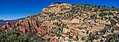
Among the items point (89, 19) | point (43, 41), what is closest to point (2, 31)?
point (43, 41)

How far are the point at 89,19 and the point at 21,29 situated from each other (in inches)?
825

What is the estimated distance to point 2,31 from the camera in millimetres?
123750

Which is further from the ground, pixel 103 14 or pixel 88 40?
Answer: pixel 103 14

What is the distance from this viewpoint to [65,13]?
433 feet

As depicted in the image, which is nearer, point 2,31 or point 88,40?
point 88,40

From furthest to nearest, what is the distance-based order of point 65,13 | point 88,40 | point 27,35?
1. point 65,13
2. point 27,35
3. point 88,40

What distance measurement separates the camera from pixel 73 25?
387 ft

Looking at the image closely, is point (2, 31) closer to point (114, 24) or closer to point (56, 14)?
point (56, 14)

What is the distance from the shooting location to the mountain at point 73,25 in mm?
110375

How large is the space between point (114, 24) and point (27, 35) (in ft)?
85.7

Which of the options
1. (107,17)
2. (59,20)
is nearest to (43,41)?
(59,20)

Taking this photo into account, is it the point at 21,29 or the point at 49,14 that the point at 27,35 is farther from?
the point at 49,14

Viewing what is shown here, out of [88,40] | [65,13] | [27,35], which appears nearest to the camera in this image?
[88,40]

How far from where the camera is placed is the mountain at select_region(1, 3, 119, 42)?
362ft
